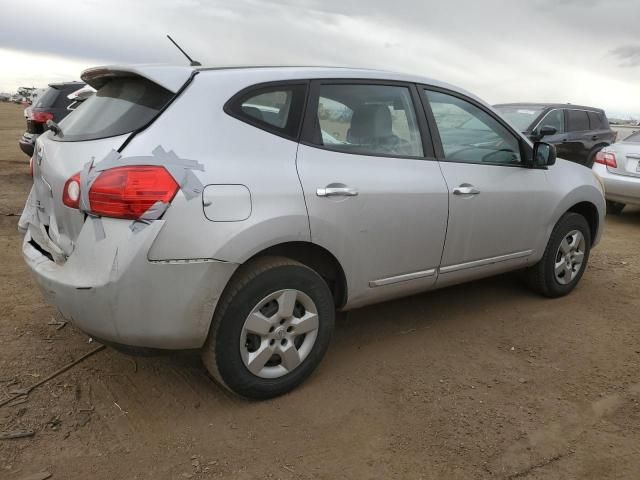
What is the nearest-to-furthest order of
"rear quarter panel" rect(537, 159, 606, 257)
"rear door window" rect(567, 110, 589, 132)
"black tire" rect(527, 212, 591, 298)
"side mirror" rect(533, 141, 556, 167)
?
"side mirror" rect(533, 141, 556, 167) → "rear quarter panel" rect(537, 159, 606, 257) → "black tire" rect(527, 212, 591, 298) → "rear door window" rect(567, 110, 589, 132)

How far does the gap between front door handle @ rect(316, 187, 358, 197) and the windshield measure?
24.8 ft

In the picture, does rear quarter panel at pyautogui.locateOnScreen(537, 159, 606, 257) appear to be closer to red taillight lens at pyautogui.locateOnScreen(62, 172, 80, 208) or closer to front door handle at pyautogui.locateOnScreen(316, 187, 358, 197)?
front door handle at pyautogui.locateOnScreen(316, 187, 358, 197)

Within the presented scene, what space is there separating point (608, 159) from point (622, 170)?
318 mm

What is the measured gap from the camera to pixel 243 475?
2.47 m

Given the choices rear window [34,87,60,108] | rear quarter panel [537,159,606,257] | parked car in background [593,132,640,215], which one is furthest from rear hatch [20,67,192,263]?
parked car in background [593,132,640,215]

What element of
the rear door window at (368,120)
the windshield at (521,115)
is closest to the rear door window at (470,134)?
the rear door window at (368,120)

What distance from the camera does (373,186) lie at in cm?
319

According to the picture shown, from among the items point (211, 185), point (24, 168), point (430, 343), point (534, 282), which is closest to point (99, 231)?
point (211, 185)

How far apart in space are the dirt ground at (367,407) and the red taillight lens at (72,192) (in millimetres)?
899

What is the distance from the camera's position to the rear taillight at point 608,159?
327 inches

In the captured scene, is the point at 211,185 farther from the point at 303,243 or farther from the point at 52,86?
the point at 52,86

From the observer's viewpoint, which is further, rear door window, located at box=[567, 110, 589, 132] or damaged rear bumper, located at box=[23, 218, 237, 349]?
rear door window, located at box=[567, 110, 589, 132]

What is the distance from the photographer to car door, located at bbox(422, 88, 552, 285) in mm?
3688

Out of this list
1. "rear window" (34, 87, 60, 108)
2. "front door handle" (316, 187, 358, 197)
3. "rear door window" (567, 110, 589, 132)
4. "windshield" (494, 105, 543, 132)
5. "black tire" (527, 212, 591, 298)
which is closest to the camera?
"front door handle" (316, 187, 358, 197)
